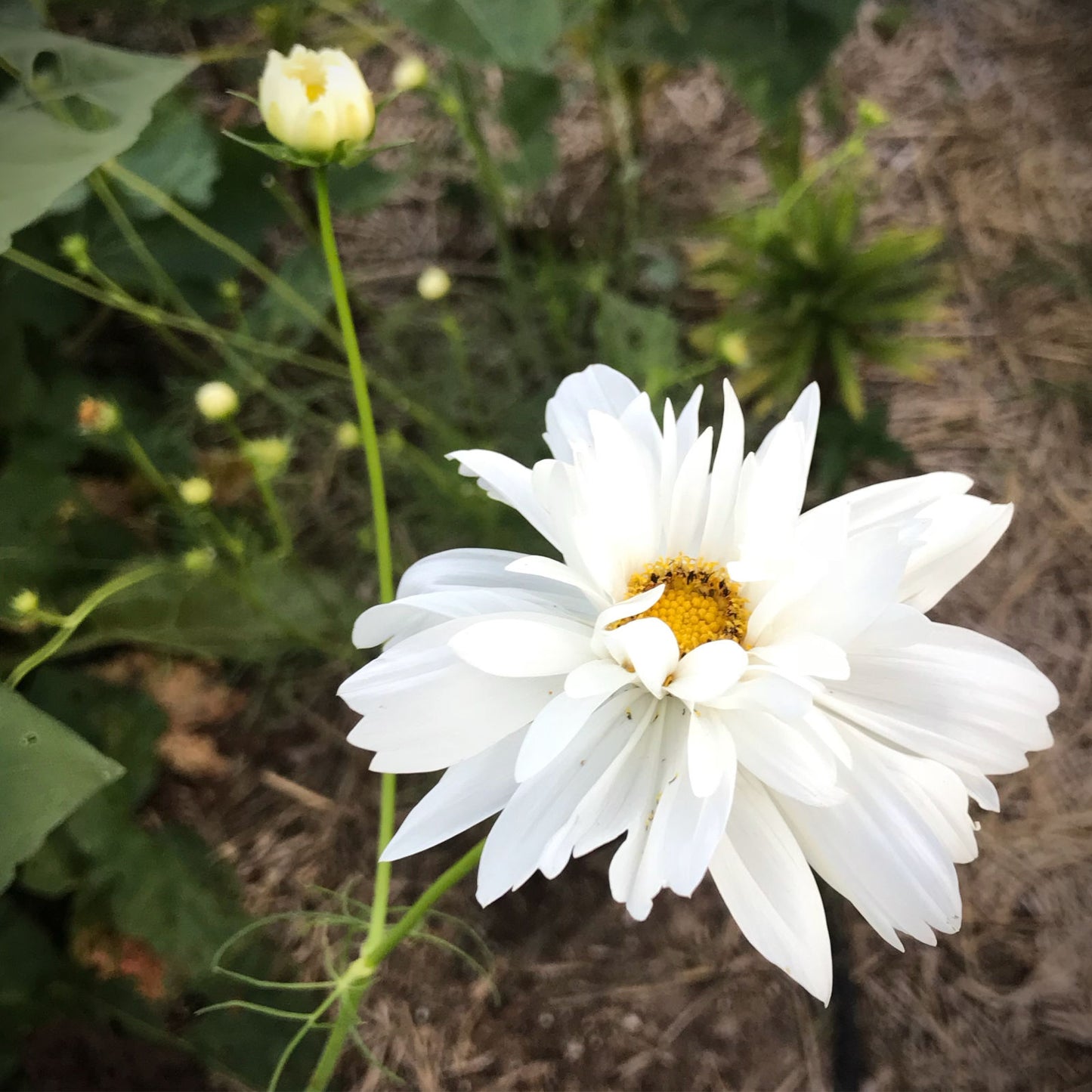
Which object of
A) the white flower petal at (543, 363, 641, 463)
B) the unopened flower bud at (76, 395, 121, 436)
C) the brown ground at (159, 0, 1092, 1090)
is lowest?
the brown ground at (159, 0, 1092, 1090)

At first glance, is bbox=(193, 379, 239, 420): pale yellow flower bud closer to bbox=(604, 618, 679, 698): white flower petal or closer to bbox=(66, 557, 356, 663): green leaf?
bbox=(66, 557, 356, 663): green leaf

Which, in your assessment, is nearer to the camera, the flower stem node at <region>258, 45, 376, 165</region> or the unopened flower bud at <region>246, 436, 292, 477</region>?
the flower stem node at <region>258, 45, 376, 165</region>

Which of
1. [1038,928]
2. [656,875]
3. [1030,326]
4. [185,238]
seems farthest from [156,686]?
[1030,326]

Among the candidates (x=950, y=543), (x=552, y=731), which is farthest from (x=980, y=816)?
(x=552, y=731)

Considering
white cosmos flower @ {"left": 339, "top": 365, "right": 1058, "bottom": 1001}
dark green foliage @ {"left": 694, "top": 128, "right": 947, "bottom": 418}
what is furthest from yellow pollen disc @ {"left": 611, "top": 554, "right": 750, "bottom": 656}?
dark green foliage @ {"left": 694, "top": 128, "right": 947, "bottom": 418}

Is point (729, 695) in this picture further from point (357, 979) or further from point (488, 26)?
point (488, 26)

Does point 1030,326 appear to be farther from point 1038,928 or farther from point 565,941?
point 565,941

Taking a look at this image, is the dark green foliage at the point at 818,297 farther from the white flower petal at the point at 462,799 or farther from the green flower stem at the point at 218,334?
the white flower petal at the point at 462,799
